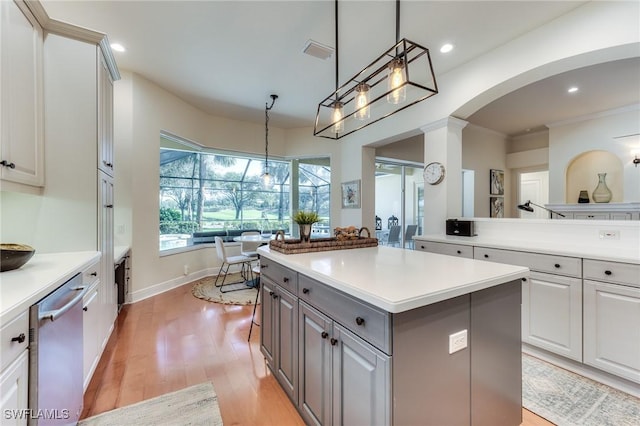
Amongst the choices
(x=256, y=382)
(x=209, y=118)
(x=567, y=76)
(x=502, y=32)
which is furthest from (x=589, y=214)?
(x=209, y=118)

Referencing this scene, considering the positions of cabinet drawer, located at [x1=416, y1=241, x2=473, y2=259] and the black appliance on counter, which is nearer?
cabinet drawer, located at [x1=416, y1=241, x2=473, y2=259]

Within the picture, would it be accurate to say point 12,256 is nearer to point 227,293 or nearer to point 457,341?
point 457,341

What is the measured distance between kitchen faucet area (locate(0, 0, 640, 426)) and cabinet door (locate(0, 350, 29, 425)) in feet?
0.04

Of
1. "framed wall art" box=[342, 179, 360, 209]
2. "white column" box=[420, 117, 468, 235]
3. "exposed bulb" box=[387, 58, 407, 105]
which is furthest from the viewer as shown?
"framed wall art" box=[342, 179, 360, 209]

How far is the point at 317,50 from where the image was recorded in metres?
3.03

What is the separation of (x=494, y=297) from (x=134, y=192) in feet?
14.1

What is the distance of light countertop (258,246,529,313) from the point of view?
1042 mm

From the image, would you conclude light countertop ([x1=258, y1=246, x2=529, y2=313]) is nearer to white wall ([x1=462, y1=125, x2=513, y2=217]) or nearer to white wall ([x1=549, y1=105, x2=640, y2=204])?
white wall ([x1=462, y1=125, x2=513, y2=217])

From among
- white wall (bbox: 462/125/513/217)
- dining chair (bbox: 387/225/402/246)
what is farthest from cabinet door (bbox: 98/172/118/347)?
white wall (bbox: 462/125/513/217)

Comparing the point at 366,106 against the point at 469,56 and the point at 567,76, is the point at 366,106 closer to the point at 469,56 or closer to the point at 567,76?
the point at 469,56

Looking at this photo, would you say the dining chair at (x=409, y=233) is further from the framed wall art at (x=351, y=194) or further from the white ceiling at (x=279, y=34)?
the white ceiling at (x=279, y=34)

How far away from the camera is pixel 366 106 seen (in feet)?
6.03

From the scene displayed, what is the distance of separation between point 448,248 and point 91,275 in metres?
3.29

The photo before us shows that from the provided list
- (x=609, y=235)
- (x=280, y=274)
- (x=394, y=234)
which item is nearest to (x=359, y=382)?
(x=280, y=274)
